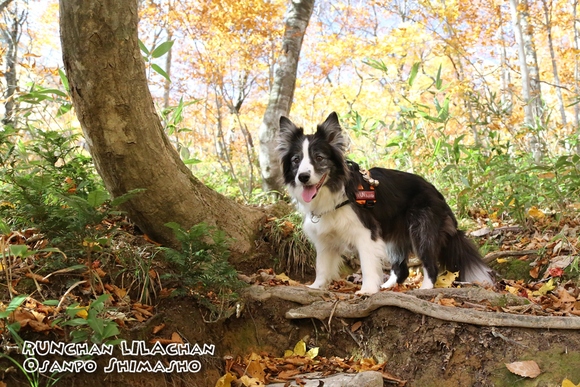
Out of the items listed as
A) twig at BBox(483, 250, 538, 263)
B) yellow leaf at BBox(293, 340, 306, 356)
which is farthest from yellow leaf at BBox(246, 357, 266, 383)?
twig at BBox(483, 250, 538, 263)

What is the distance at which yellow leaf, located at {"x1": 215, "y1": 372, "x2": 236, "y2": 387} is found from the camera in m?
2.85

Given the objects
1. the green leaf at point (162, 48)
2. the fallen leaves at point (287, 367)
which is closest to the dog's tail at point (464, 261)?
the fallen leaves at point (287, 367)

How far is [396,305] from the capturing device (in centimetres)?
313

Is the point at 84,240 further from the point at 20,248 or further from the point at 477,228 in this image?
the point at 477,228

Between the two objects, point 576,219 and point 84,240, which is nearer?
point 84,240

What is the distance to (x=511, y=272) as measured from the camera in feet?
15.2

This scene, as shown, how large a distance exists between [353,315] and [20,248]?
205cm

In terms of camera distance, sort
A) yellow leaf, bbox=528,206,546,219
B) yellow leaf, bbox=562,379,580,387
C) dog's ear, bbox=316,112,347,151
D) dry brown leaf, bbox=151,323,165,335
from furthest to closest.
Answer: yellow leaf, bbox=528,206,546,219 → dog's ear, bbox=316,112,347,151 → dry brown leaf, bbox=151,323,165,335 → yellow leaf, bbox=562,379,580,387

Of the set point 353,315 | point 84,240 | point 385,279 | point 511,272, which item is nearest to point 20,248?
point 84,240

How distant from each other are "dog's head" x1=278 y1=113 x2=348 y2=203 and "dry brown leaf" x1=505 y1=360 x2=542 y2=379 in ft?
6.29

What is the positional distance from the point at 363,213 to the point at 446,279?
3.30 feet

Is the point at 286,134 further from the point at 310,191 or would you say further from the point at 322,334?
the point at 322,334

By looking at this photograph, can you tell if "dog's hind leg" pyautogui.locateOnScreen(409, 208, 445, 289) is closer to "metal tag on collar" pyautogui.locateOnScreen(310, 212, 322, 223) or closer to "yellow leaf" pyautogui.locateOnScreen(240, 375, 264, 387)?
"metal tag on collar" pyautogui.locateOnScreen(310, 212, 322, 223)

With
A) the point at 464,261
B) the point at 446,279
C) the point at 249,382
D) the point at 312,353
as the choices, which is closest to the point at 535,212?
the point at 464,261
